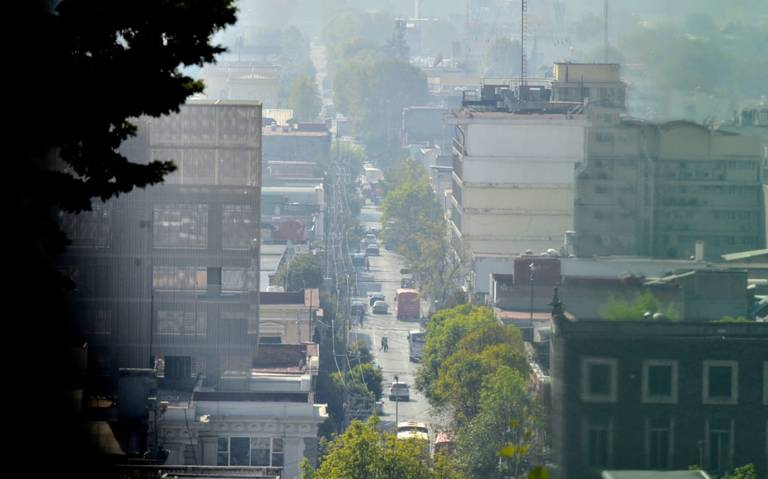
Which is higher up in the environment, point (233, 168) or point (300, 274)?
point (233, 168)

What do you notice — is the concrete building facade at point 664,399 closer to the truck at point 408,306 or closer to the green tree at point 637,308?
the green tree at point 637,308

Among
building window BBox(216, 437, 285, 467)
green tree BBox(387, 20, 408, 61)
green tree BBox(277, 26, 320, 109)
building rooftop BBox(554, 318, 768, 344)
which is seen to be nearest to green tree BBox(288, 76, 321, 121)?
green tree BBox(277, 26, 320, 109)

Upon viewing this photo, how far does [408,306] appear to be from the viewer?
3319 centimetres

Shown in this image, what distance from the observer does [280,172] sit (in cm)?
4912

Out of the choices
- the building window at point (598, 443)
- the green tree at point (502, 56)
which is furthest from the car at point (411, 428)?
the green tree at point (502, 56)

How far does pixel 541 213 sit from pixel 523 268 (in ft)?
22.7

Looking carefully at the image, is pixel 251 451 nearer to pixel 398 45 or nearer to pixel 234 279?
pixel 234 279

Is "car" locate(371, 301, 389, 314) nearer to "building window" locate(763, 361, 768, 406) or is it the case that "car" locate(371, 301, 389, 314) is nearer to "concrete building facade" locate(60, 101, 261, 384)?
"concrete building facade" locate(60, 101, 261, 384)

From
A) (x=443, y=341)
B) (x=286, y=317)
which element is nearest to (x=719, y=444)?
(x=443, y=341)

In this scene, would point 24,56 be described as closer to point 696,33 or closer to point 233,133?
point 233,133

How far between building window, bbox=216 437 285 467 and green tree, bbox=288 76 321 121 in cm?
4668

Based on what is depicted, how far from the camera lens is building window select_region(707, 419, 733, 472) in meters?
15.6

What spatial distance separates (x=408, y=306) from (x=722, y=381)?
1740 centimetres

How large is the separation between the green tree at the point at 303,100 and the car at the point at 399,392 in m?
39.0
